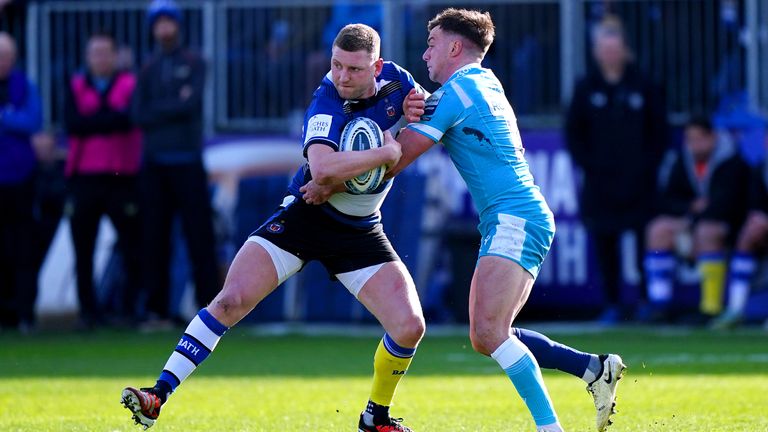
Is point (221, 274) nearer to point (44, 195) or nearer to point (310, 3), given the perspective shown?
point (44, 195)

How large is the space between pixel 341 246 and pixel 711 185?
29.2 feet

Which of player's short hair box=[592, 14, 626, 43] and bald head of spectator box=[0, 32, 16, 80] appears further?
player's short hair box=[592, 14, 626, 43]

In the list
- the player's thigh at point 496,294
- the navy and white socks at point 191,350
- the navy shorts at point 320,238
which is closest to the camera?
the player's thigh at point 496,294

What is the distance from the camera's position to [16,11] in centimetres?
1822

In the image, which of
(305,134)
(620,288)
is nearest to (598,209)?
(620,288)

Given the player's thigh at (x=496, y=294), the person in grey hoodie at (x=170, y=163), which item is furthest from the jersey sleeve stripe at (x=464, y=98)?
the person in grey hoodie at (x=170, y=163)

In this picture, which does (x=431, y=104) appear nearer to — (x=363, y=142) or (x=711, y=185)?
(x=363, y=142)

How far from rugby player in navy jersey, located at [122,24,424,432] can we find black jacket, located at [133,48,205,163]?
7.63 metres

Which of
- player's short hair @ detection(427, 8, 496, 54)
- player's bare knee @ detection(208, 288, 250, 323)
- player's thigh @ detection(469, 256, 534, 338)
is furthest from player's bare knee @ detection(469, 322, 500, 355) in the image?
player's short hair @ detection(427, 8, 496, 54)

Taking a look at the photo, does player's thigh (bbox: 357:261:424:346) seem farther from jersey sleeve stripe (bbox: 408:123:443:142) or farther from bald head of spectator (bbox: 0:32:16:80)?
bald head of spectator (bbox: 0:32:16:80)

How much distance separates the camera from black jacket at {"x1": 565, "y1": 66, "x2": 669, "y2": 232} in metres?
16.0

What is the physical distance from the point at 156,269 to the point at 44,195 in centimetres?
196

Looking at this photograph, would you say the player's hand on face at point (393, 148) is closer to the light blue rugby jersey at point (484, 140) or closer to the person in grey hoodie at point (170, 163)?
the light blue rugby jersey at point (484, 140)

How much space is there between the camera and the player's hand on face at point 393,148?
290 inches
